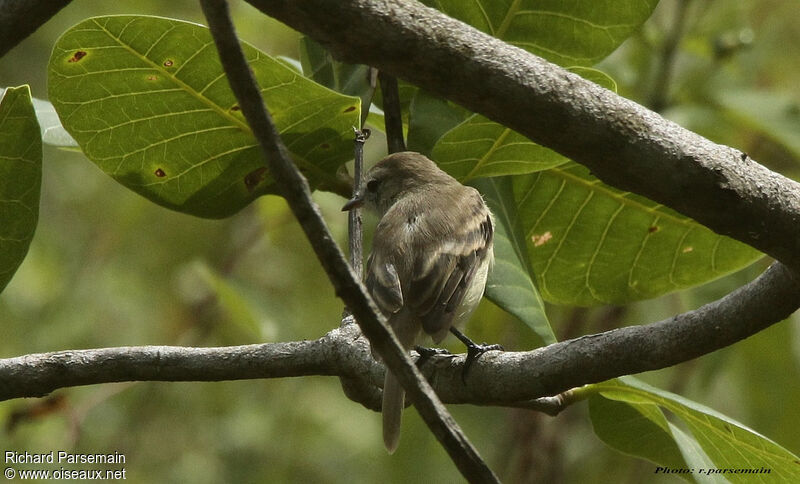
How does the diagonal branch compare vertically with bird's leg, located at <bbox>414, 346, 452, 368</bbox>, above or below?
above

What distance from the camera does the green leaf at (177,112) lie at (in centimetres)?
284

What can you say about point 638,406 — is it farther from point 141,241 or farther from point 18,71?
point 18,71

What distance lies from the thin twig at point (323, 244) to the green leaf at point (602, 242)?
71.0 inches

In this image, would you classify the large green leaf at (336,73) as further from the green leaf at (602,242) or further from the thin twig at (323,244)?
the thin twig at (323,244)

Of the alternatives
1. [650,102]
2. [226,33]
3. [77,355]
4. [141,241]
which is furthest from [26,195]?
[141,241]

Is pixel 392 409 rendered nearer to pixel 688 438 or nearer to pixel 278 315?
pixel 688 438

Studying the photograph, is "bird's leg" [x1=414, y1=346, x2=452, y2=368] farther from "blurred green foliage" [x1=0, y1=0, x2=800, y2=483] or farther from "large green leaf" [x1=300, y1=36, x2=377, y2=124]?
"blurred green foliage" [x1=0, y1=0, x2=800, y2=483]

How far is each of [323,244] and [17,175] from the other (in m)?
1.41

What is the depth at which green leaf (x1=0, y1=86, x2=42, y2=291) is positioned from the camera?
265cm

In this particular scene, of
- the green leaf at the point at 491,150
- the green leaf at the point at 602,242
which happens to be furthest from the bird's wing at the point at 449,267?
the green leaf at the point at 491,150

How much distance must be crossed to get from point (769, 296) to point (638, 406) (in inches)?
40.1

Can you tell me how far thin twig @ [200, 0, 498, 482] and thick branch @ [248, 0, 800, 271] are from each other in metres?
0.10

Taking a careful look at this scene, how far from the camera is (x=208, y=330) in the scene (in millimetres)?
6734

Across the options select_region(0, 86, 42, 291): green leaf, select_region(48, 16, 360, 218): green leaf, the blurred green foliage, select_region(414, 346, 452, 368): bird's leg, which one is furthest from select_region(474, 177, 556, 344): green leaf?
the blurred green foliage
